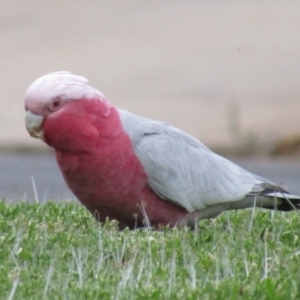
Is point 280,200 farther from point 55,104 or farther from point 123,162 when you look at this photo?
point 55,104

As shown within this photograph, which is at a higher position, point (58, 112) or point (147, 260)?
point (58, 112)

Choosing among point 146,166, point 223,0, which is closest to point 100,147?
point 146,166

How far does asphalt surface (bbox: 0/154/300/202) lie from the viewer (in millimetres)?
11547

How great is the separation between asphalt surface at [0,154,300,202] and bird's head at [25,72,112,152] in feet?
16.9

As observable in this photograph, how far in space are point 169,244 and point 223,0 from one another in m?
14.9

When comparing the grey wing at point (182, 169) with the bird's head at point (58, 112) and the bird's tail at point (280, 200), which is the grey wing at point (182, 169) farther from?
the bird's head at point (58, 112)

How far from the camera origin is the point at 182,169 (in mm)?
6281

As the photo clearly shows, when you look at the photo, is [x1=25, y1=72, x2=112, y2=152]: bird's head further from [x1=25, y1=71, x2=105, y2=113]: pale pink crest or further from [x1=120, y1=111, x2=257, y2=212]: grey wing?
[x1=120, y1=111, x2=257, y2=212]: grey wing

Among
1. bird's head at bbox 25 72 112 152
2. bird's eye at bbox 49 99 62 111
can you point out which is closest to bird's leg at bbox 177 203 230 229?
bird's head at bbox 25 72 112 152

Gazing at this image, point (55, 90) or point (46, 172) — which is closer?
point (55, 90)

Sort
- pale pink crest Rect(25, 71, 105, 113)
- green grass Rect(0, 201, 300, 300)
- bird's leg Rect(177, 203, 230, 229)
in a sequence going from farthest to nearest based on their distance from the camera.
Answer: bird's leg Rect(177, 203, 230, 229) → pale pink crest Rect(25, 71, 105, 113) → green grass Rect(0, 201, 300, 300)

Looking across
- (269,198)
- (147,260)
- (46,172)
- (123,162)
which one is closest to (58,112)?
(123,162)

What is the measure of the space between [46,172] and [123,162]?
715 centimetres

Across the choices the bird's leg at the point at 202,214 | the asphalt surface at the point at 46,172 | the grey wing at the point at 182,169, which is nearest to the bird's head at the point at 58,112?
the grey wing at the point at 182,169
